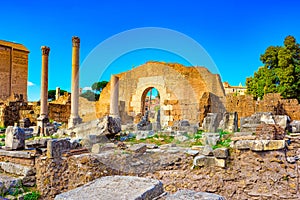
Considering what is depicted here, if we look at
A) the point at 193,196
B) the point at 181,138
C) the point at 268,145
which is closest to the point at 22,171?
the point at 193,196

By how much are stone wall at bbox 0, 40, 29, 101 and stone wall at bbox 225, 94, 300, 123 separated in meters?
23.7

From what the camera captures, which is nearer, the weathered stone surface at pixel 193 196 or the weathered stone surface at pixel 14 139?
the weathered stone surface at pixel 193 196

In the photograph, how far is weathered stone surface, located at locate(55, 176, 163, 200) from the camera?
229 cm

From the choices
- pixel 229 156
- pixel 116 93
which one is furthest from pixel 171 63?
→ pixel 229 156

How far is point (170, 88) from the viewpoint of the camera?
64.5 ft

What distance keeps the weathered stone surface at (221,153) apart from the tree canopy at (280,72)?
17715 mm

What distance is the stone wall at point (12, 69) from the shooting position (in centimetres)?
2869

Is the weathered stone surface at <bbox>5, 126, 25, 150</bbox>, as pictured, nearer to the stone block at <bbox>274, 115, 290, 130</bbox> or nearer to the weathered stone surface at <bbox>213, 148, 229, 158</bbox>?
the weathered stone surface at <bbox>213, 148, 229, 158</bbox>

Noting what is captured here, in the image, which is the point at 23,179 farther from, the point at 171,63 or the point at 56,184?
the point at 171,63

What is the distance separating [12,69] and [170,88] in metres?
19.9

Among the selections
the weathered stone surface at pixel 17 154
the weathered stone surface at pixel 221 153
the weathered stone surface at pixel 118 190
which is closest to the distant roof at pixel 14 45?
Result: the weathered stone surface at pixel 17 154

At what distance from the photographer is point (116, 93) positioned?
1362 centimetres

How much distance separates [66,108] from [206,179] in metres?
17.5

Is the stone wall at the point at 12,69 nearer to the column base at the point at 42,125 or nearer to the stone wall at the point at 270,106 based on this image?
the column base at the point at 42,125
